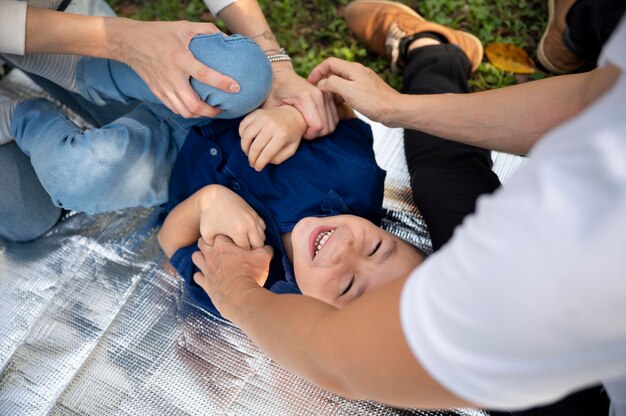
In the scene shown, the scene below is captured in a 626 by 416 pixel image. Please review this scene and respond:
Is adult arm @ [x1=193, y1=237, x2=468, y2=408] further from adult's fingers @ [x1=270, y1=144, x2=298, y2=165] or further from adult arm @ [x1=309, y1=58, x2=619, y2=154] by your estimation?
adult arm @ [x1=309, y1=58, x2=619, y2=154]

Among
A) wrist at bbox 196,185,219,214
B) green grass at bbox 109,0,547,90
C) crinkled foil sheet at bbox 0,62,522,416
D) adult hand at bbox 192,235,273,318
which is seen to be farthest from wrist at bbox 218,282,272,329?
green grass at bbox 109,0,547,90

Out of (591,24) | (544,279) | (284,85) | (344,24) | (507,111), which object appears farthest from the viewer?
(344,24)

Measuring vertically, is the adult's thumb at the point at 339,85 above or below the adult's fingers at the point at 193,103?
above

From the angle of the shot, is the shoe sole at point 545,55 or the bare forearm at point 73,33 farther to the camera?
the shoe sole at point 545,55

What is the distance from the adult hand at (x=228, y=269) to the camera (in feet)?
3.67

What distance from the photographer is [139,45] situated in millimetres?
1343

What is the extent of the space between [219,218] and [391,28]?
47.0 inches

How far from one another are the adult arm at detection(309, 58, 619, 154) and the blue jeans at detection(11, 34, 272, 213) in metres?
0.24

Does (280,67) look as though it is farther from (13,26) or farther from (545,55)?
(545,55)

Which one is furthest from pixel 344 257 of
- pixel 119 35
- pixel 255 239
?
pixel 119 35

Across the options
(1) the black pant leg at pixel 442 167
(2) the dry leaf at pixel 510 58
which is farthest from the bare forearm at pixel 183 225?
(2) the dry leaf at pixel 510 58

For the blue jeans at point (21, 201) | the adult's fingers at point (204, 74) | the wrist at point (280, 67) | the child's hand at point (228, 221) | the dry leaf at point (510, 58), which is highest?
the adult's fingers at point (204, 74)

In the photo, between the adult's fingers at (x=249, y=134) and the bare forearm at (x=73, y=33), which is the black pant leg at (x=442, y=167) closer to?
the adult's fingers at (x=249, y=134)

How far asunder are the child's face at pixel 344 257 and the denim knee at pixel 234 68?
0.38m
